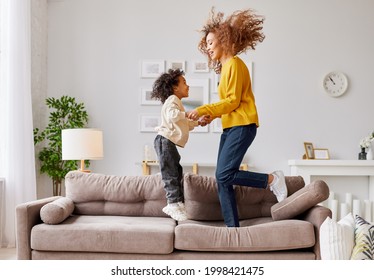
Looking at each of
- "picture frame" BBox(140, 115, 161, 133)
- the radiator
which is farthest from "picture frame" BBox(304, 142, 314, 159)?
the radiator

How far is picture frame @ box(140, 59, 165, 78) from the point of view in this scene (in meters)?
6.06

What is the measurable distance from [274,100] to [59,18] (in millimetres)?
2893

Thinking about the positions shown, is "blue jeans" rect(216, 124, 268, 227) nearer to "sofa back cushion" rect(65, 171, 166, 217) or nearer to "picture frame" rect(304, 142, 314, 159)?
"sofa back cushion" rect(65, 171, 166, 217)

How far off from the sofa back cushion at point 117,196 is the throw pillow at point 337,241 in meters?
1.41

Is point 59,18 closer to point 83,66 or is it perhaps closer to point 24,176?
point 83,66

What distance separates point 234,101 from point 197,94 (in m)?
2.93

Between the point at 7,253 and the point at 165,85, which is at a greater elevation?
the point at 165,85

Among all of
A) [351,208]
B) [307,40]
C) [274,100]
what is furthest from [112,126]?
[351,208]

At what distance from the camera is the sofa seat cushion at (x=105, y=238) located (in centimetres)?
283

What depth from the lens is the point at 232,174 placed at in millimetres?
3127

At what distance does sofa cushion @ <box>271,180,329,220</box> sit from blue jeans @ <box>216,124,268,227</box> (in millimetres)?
202

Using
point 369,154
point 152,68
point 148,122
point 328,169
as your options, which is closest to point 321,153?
point 328,169

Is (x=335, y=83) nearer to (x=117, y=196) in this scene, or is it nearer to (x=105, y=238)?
(x=117, y=196)

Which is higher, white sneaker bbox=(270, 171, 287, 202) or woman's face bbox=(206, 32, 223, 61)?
woman's face bbox=(206, 32, 223, 61)
